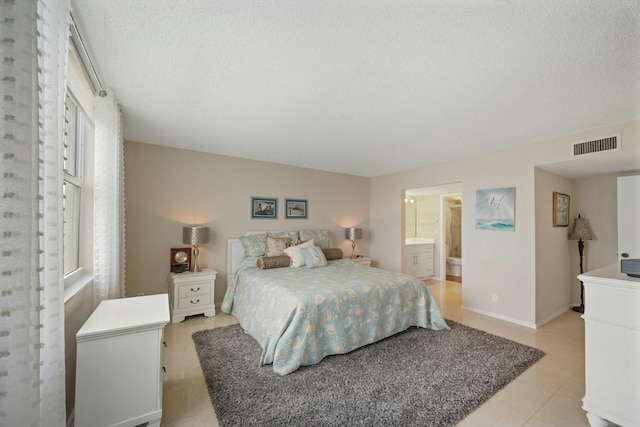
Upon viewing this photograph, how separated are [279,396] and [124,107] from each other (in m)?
2.88

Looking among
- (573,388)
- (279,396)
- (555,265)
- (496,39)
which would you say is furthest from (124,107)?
(555,265)

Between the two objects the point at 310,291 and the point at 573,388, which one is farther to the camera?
the point at 310,291

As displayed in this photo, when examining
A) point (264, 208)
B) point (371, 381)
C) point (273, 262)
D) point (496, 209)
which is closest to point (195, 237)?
point (273, 262)

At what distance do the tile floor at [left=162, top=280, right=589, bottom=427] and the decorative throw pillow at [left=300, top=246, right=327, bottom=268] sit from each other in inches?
55.0

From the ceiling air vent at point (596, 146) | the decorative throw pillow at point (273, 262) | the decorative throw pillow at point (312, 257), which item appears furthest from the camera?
the decorative throw pillow at point (312, 257)

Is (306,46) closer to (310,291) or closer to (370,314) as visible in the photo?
(310,291)

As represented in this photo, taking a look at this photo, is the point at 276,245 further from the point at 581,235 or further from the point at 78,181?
the point at 581,235

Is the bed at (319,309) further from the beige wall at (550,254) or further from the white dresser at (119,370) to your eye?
the beige wall at (550,254)

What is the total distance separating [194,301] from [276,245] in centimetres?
131

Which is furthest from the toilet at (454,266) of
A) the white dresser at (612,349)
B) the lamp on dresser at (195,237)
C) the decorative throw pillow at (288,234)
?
the lamp on dresser at (195,237)

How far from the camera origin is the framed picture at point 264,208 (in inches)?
169

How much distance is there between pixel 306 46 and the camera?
1550 mm

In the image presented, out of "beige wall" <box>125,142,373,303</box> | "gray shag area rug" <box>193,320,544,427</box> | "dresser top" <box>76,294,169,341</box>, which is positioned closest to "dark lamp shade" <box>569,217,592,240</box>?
"gray shag area rug" <box>193,320,544,427</box>

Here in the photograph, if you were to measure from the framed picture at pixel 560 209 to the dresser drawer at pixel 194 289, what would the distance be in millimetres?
4893
